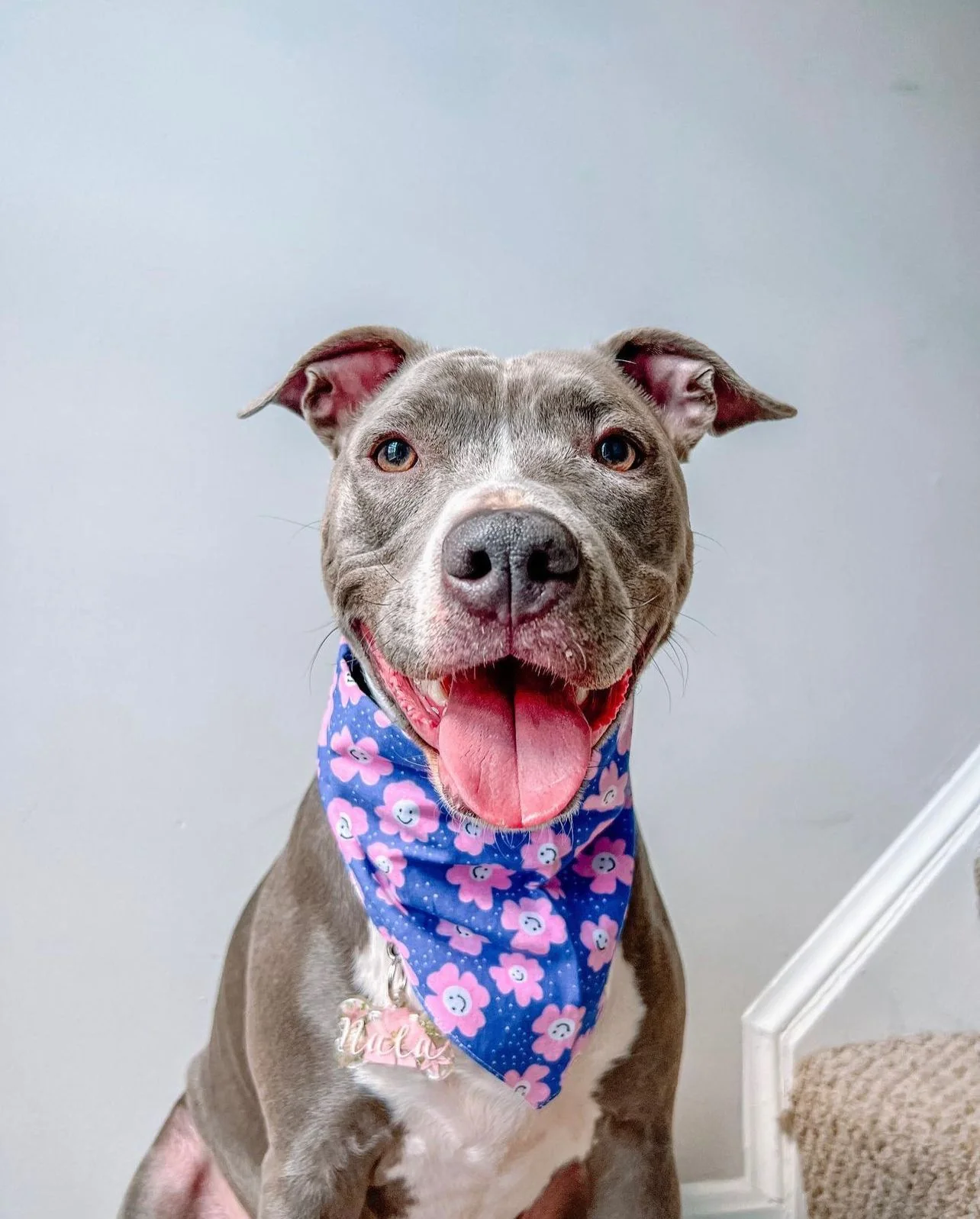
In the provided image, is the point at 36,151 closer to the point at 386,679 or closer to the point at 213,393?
the point at 213,393

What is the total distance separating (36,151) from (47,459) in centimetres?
62

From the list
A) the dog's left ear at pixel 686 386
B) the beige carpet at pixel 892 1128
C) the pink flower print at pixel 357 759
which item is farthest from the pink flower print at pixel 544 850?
the beige carpet at pixel 892 1128

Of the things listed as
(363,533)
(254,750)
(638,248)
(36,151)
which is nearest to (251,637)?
(254,750)

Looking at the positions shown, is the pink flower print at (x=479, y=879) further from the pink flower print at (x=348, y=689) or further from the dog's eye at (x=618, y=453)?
the dog's eye at (x=618, y=453)

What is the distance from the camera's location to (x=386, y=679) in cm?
150

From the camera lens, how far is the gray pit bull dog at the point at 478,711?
4.28 ft

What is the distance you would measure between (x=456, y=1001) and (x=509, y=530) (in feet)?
2.18

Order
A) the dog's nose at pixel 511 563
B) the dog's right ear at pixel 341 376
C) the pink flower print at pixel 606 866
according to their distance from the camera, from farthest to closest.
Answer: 1. the dog's right ear at pixel 341 376
2. the pink flower print at pixel 606 866
3. the dog's nose at pixel 511 563

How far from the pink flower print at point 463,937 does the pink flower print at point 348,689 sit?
13.4 inches

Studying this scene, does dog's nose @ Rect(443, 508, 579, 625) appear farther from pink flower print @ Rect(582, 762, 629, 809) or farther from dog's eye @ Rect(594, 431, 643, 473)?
pink flower print @ Rect(582, 762, 629, 809)

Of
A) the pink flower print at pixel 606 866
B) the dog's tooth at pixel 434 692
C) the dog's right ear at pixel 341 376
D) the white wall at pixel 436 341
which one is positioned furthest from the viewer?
the white wall at pixel 436 341

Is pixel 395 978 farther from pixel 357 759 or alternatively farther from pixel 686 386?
pixel 686 386

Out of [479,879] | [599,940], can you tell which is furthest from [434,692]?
[599,940]

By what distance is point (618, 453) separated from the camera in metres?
1.62
